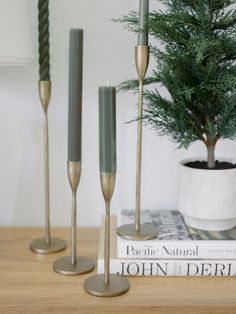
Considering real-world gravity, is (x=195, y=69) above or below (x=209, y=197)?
above

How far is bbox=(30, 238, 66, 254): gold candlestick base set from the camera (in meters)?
0.86

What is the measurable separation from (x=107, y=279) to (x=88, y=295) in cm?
4

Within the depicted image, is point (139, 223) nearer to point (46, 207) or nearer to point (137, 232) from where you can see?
point (137, 232)

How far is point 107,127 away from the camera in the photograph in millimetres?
642

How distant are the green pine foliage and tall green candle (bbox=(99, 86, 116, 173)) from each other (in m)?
0.15

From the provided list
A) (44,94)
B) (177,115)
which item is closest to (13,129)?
(44,94)

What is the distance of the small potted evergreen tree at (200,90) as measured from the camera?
74cm

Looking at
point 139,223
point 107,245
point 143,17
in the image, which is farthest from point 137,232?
point 143,17

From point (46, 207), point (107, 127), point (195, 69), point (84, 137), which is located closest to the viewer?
point (107, 127)

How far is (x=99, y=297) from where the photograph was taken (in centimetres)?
69

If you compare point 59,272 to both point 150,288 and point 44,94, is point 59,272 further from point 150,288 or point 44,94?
point 44,94

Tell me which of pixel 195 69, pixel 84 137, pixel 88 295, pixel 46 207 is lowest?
pixel 88 295

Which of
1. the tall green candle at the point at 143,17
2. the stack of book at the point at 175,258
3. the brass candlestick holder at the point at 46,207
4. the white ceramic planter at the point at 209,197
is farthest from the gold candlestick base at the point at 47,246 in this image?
the tall green candle at the point at 143,17

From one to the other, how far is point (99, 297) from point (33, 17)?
0.59 metres
